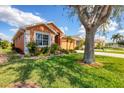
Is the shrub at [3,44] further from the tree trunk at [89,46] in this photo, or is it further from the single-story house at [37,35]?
the tree trunk at [89,46]

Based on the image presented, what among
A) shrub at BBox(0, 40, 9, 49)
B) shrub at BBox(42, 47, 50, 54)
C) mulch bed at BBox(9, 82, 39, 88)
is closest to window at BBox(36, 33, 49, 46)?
shrub at BBox(42, 47, 50, 54)

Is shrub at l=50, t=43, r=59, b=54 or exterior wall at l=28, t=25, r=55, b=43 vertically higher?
exterior wall at l=28, t=25, r=55, b=43

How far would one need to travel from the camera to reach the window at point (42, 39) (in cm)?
1292

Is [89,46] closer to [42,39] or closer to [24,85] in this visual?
[24,85]

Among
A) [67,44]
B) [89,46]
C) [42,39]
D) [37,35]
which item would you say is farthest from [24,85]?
[67,44]

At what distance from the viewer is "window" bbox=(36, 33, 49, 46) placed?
12922 mm

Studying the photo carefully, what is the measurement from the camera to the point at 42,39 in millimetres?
13141

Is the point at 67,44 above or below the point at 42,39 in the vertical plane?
below

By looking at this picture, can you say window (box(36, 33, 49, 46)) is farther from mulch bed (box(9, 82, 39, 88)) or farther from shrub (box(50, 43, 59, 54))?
mulch bed (box(9, 82, 39, 88))

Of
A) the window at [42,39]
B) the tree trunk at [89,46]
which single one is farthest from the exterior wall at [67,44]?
the tree trunk at [89,46]

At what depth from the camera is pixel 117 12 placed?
8391 millimetres
